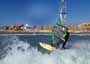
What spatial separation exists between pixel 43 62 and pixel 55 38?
89.6 ft

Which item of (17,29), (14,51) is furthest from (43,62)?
(17,29)

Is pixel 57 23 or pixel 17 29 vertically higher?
pixel 57 23

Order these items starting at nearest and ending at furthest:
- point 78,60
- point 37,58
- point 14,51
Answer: point 78,60 → point 37,58 → point 14,51

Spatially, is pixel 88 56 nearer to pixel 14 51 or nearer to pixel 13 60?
pixel 13 60

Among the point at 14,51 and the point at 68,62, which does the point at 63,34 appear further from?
the point at 68,62

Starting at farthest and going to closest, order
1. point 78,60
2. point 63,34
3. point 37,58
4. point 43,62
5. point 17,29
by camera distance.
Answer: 1. point 17,29
2. point 63,34
3. point 37,58
4. point 43,62
5. point 78,60

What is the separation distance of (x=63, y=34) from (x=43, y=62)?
26.2 meters

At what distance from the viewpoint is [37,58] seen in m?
18.9

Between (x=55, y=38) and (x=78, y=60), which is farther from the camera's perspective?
(x=55, y=38)

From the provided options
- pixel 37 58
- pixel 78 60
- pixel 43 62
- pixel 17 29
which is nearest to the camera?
pixel 78 60

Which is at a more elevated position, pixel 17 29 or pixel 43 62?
pixel 43 62

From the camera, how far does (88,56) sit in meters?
16.7

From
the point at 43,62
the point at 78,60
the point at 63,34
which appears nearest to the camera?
the point at 78,60

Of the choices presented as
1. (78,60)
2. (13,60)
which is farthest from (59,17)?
(78,60)
